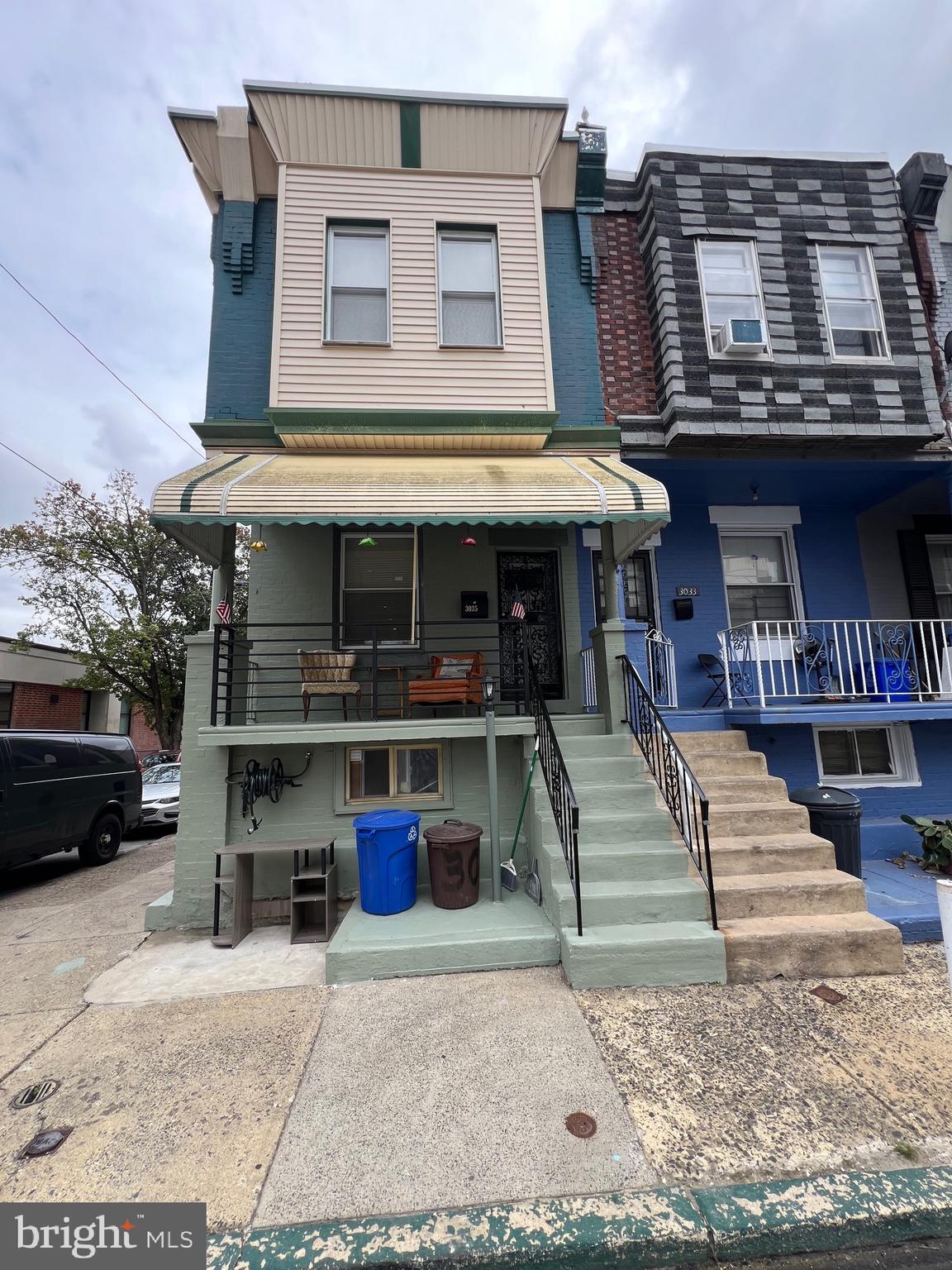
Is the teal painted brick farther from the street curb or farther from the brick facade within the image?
the street curb

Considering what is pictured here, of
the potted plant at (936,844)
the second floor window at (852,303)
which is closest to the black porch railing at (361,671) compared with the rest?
the potted plant at (936,844)

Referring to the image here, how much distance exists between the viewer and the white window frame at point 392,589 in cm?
688

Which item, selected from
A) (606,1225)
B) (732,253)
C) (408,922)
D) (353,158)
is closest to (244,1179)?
(606,1225)

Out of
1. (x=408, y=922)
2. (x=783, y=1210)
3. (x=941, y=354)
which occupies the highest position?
(x=941, y=354)

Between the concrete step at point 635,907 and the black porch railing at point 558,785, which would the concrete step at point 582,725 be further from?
the concrete step at point 635,907

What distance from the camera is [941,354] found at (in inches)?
328

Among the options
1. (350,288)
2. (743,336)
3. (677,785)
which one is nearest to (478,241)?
(350,288)

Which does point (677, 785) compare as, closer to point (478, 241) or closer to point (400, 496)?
point (400, 496)

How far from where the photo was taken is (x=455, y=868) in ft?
16.7

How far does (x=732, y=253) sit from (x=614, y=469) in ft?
14.2

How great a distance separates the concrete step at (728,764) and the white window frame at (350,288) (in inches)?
238

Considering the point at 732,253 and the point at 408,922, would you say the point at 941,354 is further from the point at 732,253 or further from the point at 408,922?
the point at 408,922

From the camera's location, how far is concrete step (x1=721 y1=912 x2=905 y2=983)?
13.3 ft

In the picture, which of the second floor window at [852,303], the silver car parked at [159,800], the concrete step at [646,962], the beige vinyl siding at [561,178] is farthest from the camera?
the silver car parked at [159,800]
